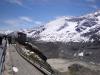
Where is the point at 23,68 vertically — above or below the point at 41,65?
above

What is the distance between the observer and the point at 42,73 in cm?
1259

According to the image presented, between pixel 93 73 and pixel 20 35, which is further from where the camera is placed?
pixel 20 35

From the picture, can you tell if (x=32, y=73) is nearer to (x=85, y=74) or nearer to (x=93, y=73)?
(x=85, y=74)

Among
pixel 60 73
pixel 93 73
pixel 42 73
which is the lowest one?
pixel 93 73

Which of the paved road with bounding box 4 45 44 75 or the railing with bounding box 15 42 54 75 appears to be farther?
the railing with bounding box 15 42 54 75

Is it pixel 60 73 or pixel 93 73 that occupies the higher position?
pixel 60 73

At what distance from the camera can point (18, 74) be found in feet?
35.8

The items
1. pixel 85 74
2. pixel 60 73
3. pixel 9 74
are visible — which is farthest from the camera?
pixel 85 74

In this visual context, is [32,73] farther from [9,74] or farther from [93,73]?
[93,73]

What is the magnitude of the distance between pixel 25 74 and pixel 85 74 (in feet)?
115

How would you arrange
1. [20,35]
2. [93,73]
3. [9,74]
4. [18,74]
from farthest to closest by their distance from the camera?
1. [20,35]
2. [93,73]
3. [18,74]
4. [9,74]

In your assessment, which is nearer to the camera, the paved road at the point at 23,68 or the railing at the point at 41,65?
the paved road at the point at 23,68

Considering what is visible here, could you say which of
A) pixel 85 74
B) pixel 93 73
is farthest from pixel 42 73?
pixel 93 73

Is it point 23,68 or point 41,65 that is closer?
point 23,68
